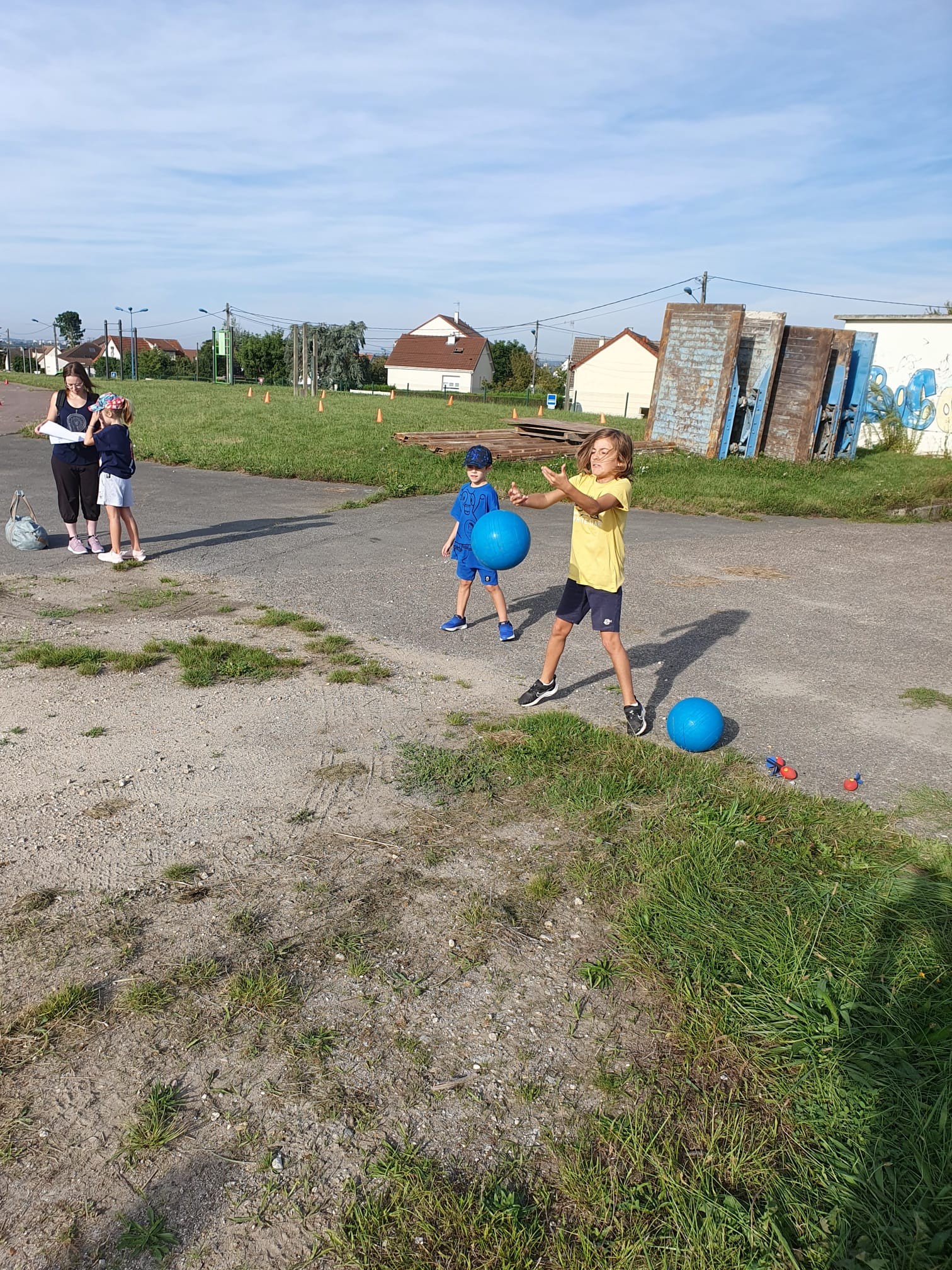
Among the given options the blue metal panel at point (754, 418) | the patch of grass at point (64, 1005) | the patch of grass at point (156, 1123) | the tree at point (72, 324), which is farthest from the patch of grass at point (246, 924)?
the tree at point (72, 324)

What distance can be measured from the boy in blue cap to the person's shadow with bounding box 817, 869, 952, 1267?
4.00 meters

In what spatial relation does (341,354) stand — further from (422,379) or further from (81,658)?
(81,658)

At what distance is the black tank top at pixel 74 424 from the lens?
349 inches

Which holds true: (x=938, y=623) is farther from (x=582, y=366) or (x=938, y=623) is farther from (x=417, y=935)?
(x=582, y=366)

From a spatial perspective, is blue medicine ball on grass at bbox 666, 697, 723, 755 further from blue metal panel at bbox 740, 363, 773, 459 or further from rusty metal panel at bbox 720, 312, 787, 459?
blue metal panel at bbox 740, 363, 773, 459

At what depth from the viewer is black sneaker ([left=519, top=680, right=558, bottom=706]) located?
18.6 ft

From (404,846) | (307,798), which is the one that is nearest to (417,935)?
(404,846)

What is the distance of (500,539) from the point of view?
6027mm

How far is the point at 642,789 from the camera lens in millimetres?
4504

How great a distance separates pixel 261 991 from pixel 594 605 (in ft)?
10.3

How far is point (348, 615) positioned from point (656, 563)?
169 inches

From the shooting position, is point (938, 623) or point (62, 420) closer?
point (938, 623)

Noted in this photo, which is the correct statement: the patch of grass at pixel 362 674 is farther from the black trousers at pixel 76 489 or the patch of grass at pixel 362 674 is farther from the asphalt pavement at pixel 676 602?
the black trousers at pixel 76 489

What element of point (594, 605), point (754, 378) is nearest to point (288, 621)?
point (594, 605)
